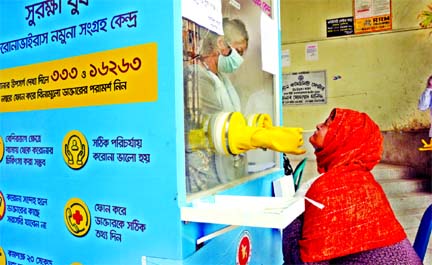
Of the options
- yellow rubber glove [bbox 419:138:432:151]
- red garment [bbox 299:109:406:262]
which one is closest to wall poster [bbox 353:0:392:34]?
yellow rubber glove [bbox 419:138:432:151]

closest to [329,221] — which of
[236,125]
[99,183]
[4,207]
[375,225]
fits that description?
[375,225]

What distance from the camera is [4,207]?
1.08 m

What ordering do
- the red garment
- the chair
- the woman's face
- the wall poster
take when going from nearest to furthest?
the red garment < the woman's face < the chair < the wall poster

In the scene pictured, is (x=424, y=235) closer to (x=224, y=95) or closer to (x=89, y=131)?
(x=224, y=95)

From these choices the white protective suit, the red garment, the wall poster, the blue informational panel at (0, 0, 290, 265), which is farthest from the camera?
the wall poster

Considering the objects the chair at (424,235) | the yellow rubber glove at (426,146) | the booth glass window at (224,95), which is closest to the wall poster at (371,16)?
the yellow rubber glove at (426,146)

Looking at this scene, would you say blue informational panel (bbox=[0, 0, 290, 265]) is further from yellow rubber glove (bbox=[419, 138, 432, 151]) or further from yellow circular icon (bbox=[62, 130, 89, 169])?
yellow rubber glove (bbox=[419, 138, 432, 151])

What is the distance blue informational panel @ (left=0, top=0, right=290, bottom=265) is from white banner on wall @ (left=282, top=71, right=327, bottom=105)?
2665 millimetres

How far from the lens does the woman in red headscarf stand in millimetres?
1036

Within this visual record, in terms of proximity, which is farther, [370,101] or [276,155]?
[370,101]

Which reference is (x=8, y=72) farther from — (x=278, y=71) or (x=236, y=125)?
(x=278, y=71)

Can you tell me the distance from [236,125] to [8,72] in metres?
0.62

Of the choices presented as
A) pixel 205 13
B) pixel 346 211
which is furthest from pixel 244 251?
pixel 205 13

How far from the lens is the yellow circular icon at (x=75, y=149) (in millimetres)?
892
